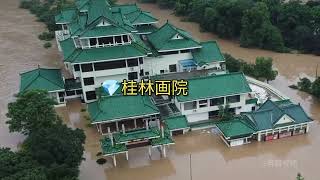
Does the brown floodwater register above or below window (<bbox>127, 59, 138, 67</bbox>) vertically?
below

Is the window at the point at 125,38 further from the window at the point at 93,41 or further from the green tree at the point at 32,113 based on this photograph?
the green tree at the point at 32,113

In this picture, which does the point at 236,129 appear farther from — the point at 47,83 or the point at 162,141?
the point at 47,83

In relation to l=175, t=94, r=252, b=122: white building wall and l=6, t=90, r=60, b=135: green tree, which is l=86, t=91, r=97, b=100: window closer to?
l=6, t=90, r=60, b=135: green tree

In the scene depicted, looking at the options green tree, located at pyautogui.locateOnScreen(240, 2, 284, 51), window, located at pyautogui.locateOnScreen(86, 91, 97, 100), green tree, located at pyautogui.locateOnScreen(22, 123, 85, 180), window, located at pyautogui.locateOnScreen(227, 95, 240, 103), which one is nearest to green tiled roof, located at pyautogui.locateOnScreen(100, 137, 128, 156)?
green tree, located at pyautogui.locateOnScreen(22, 123, 85, 180)

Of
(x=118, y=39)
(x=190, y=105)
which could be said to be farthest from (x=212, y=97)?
(x=118, y=39)

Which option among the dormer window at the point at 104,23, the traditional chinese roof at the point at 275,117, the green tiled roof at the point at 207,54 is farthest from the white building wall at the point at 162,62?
→ the traditional chinese roof at the point at 275,117

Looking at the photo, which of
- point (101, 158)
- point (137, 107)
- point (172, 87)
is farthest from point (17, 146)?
point (172, 87)

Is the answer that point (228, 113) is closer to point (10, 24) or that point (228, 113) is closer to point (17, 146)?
point (17, 146)
